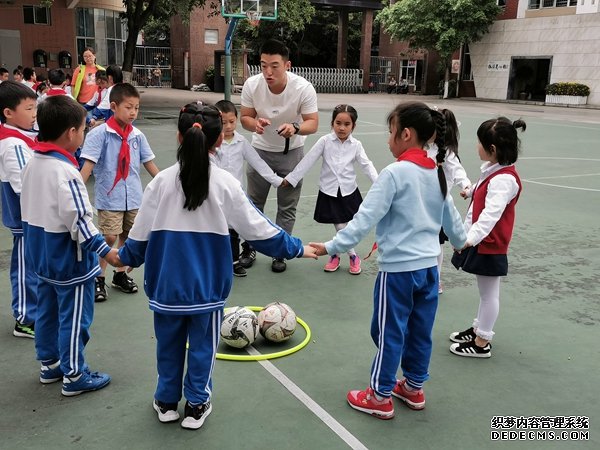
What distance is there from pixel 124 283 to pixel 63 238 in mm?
1701

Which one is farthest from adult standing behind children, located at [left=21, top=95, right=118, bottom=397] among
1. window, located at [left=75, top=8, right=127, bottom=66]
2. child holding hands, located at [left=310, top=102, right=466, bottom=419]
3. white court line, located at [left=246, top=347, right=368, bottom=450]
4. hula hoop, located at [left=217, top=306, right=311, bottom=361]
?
window, located at [left=75, top=8, right=127, bottom=66]

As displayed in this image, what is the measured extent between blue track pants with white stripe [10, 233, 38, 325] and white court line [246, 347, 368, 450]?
145 centimetres

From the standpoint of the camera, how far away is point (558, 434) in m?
2.83

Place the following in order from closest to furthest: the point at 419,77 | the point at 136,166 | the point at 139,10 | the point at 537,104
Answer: the point at 136,166
the point at 139,10
the point at 537,104
the point at 419,77

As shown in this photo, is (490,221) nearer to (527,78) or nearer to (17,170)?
(17,170)

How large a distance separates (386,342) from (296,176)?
2.47 m

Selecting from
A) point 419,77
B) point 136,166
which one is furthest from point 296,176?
point 419,77

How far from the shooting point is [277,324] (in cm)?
366

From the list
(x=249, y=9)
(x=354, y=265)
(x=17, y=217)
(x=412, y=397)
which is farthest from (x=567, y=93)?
(x=17, y=217)

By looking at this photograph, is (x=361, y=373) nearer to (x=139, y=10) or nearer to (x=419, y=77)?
(x=139, y=10)

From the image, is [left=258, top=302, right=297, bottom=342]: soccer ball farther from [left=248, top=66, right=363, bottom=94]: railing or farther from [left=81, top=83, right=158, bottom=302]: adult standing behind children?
[left=248, top=66, right=363, bottom=94]: railing

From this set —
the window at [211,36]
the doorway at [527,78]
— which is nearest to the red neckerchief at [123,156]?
the doorway at [527,78]

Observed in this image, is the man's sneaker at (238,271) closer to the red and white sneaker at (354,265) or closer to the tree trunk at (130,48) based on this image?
the red and white sneaker at (354,265)

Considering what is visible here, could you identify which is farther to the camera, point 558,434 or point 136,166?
point 136,166
